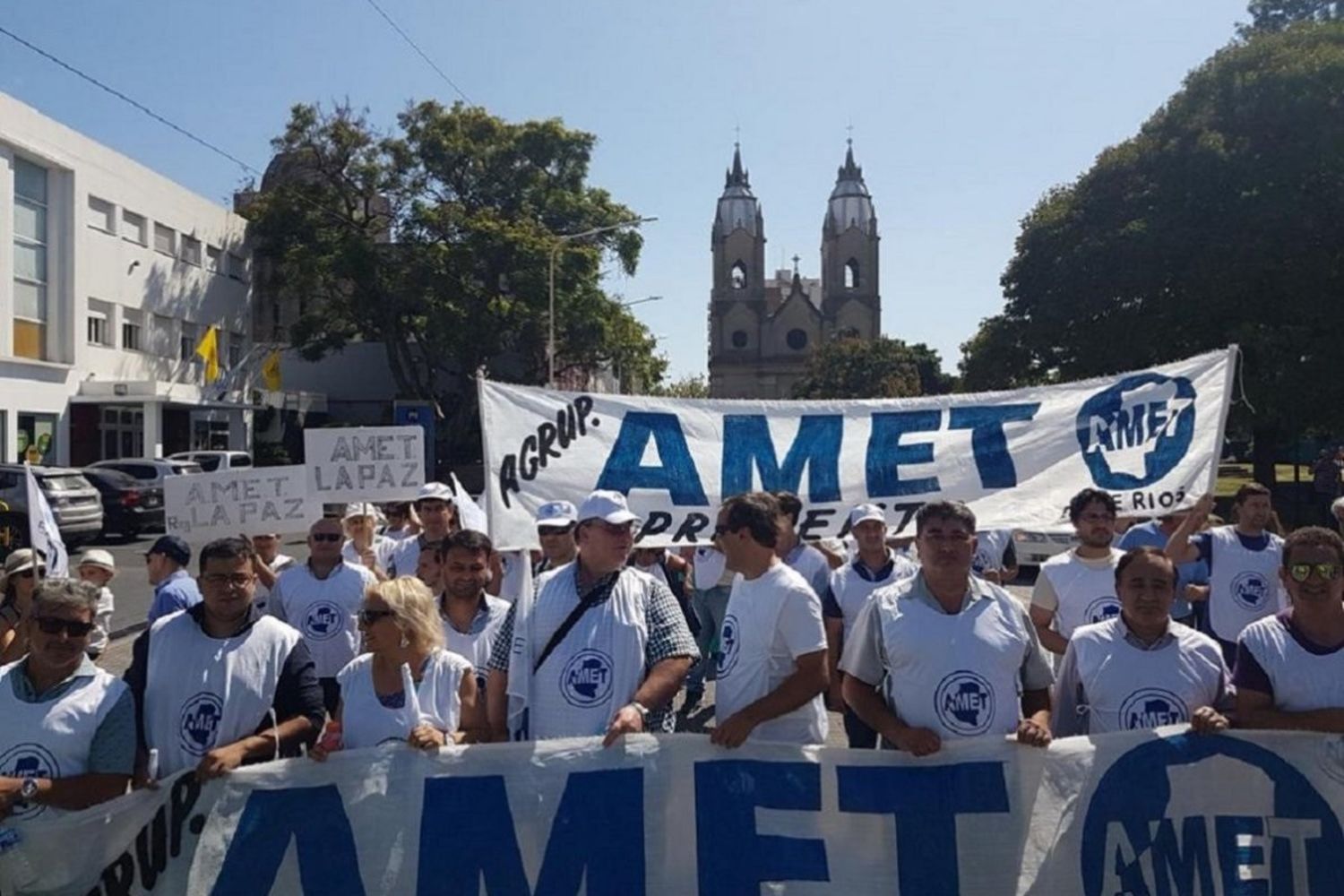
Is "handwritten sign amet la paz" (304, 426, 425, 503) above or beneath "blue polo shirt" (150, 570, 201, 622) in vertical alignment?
above

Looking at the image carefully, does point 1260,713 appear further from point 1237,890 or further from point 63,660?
point 63,660

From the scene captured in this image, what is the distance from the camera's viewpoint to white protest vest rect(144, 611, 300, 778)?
3.79m

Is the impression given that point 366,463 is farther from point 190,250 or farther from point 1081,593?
point 190,250

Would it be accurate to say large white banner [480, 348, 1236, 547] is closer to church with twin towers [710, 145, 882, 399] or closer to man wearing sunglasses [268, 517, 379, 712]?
man wearing sunglasses [268, 517, 379, 712]

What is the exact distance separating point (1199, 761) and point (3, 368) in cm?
2676

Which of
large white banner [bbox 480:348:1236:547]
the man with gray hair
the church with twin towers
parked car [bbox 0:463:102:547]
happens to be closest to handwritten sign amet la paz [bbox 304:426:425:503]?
large white banner [bbox 480:348:1236:547]

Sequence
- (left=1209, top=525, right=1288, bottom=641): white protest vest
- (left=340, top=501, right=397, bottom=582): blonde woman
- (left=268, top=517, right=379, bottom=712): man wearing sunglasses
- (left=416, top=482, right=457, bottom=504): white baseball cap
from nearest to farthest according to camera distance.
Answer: (left=268, top=517, right=379, bottom=712): man wearing sunglasses < (left=1209, top=525, right=1288, bottom=641): white protest vest < (left=416, top=482, right=457, bottom=504): white baseball cap < (left=340, top=501, right=397, bottom=582): blonde woman

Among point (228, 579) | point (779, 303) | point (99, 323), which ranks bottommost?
point (228, 579)

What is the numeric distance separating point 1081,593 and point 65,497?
17.2 metres

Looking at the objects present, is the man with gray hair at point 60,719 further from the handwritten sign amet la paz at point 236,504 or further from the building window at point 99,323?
the building window at point 99,323

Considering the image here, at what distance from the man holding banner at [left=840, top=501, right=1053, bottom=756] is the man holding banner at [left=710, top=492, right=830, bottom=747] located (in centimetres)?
25

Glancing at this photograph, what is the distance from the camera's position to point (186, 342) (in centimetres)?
3497

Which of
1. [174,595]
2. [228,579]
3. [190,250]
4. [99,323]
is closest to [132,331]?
[99,323]

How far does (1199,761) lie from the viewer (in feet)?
12.9
